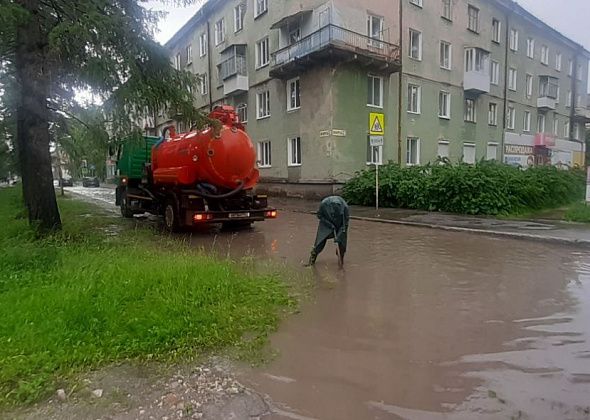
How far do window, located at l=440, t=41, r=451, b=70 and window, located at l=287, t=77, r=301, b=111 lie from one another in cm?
909

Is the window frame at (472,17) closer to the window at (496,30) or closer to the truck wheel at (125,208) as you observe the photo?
the window at (496,30)

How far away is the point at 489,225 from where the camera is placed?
11469 mm

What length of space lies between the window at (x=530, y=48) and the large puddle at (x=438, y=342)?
3087cm

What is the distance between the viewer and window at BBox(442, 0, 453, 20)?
2511 cm

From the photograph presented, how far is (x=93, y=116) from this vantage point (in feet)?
32.8

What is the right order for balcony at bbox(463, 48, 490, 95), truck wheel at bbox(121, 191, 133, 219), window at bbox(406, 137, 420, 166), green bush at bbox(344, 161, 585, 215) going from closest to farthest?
green bush at bbox(344, 161, 585, 215)
truck wheel at bbox(121, 191, 133, 219)
window at bbox(406, 137, 420, 166)
balcony at bbox(463, 48, 490, 95)

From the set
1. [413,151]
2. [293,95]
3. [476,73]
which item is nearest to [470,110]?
[476,73]

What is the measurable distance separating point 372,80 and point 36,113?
54.2 feet

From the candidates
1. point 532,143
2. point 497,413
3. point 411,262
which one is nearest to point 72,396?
point 497,413

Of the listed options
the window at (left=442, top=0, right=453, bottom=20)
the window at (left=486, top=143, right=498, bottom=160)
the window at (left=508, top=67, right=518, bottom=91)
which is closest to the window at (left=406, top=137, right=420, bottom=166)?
the window at (left=442, top=0, right=453, bottom=20)

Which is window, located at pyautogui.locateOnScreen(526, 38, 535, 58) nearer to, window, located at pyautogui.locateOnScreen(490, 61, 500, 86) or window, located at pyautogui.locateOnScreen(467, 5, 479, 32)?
window, located at pyautogui.locateOnScreen(490, 61, 500, 86)

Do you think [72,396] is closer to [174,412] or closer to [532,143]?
[174,412]

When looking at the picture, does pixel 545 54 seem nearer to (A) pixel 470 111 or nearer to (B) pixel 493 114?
(B) pixel 493 114

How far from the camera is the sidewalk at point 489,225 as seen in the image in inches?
376
